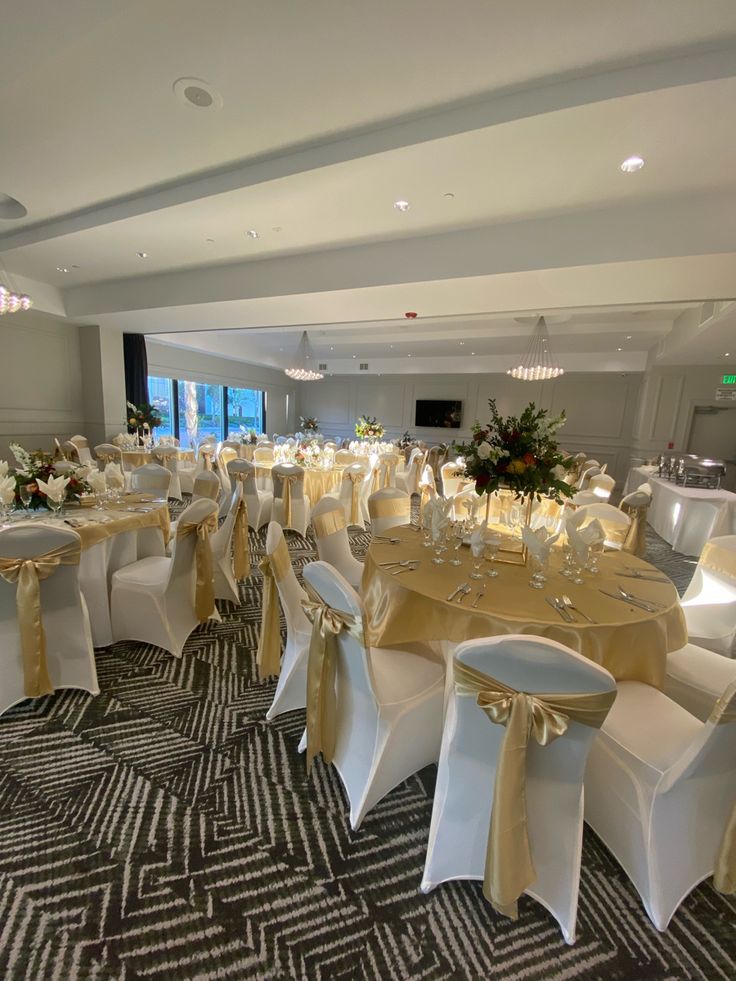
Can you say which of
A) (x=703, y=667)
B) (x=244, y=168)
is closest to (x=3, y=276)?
(x=244, y=168)

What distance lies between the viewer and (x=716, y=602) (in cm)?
224

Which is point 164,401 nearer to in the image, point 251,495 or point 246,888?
point 251,495

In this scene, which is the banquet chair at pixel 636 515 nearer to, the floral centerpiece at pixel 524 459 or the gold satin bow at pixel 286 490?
the floral centerpiece at pixel 524 459

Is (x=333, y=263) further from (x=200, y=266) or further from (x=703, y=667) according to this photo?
(x=703, y=667)

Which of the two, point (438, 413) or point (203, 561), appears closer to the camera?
point (203, 561)

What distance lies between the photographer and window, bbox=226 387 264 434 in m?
12.6

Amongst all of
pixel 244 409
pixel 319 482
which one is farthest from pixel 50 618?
pixel 244 409

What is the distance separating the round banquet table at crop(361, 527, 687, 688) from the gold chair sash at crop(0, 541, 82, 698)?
60.2 inches

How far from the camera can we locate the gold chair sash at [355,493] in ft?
18.6

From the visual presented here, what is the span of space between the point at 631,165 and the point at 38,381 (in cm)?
924

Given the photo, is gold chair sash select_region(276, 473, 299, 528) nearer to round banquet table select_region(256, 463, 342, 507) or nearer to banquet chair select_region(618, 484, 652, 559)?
A: round banquet table select_region(256, 463, 342, 507)

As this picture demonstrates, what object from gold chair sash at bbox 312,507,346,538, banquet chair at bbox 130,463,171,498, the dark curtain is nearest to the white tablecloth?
gold chair sash at bbox 312,507,346,538

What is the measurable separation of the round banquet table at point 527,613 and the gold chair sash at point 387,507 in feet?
4.07

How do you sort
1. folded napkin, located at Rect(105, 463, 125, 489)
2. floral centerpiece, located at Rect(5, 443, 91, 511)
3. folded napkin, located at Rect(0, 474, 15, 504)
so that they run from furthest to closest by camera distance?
1. folded napkin, located at Rect(105, 463, 125, 489)
2. floral centerpiece, located at Rect(5, 443, 91, 511)
3. folded napkin, located at Rect(0, 474, 15, 504)
